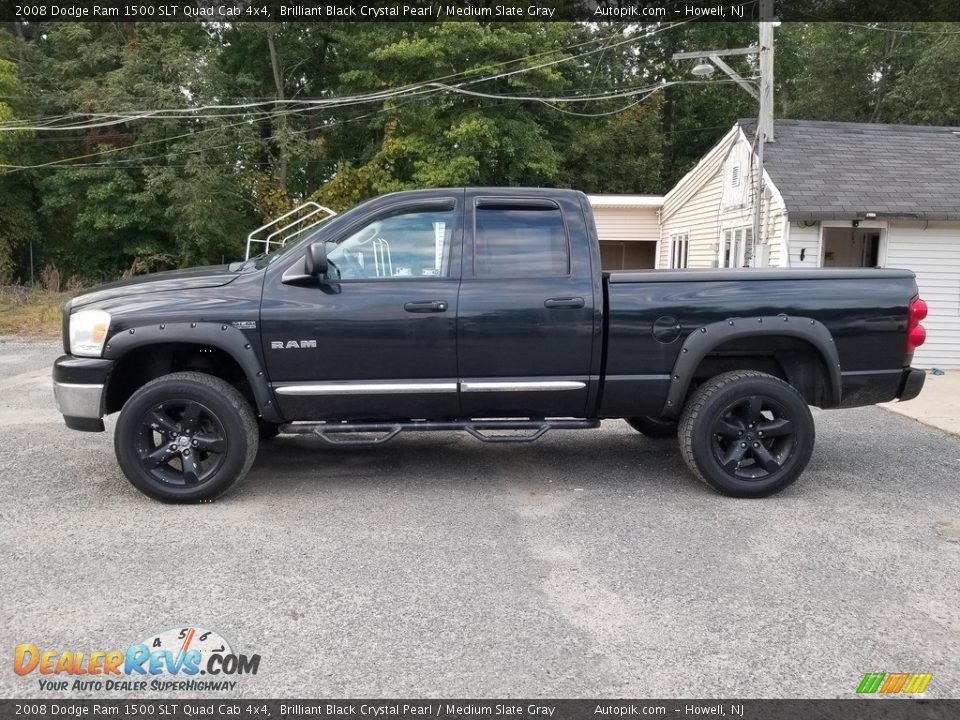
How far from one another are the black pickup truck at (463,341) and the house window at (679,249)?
48.1ft

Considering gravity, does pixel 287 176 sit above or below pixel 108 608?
above

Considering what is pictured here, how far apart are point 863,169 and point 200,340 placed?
12.2m

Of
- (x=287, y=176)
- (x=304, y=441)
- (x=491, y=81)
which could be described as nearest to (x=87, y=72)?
(x=287, y=176)

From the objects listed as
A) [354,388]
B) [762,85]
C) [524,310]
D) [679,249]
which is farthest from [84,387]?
[679,249]

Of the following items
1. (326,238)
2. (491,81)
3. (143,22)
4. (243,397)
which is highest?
(143,22)

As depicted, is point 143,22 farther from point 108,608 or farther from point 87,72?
point 108,608

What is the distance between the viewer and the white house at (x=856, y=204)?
1197 centimetres

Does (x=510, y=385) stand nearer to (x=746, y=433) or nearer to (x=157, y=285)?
(x=746, y=433)

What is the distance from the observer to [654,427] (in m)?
6.53

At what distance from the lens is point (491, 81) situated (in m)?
25.7

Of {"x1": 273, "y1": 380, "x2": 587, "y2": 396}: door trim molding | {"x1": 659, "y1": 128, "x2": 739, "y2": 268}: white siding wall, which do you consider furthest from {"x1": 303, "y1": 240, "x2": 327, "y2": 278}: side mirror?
{"x1": 659, "y1": 128, "x2": 739, "y2": 268}: white siding wall

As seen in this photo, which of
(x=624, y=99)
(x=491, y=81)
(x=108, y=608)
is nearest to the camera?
(x=108, y=608)

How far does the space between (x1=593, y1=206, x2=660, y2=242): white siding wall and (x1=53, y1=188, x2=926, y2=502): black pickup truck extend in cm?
1770

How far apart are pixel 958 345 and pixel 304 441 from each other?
35.0 feet
